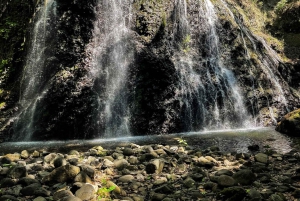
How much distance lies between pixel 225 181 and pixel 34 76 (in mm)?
9506

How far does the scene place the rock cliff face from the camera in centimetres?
1116

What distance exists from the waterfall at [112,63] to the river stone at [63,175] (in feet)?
20.6

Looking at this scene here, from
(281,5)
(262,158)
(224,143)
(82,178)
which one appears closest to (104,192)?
(82,178)

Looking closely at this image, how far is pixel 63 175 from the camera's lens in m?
4.82

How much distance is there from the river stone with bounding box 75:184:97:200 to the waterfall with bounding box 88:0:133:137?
22.5 feet

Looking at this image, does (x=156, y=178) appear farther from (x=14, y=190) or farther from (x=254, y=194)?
(x=14, y=190)

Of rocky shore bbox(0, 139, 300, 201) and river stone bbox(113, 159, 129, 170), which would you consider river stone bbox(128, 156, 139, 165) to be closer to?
rocky shore bbox(0, 139, 300, 201)

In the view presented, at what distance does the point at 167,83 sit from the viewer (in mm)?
11945

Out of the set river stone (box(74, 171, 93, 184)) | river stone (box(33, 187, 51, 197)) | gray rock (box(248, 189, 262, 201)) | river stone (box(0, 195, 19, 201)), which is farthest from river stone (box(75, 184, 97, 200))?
gray rock (box(248, 189, 262, 201))

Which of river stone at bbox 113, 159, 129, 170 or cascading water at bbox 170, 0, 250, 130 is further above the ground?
cascading water at bbox 170, 0, 250, 130

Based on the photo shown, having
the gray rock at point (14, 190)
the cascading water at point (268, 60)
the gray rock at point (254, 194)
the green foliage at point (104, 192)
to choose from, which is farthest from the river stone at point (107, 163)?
the cascading water at point (268, 60)

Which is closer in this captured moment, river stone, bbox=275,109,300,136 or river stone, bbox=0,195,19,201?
river stone, bbox=0,195,19,201

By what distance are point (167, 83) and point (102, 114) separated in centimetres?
306

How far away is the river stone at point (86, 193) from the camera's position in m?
4.23
